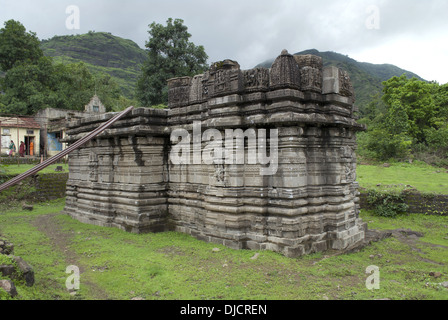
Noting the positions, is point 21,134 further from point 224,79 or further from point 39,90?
point 224,79

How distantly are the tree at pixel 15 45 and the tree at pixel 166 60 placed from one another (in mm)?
14667

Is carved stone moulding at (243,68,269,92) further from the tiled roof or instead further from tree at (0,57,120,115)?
tree at (0,57,120,115)

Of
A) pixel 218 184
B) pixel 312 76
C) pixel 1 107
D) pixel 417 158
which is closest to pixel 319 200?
pixel 218 184

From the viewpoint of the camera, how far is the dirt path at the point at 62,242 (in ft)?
16.3

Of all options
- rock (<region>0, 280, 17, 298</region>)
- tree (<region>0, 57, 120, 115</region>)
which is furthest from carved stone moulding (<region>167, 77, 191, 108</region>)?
tree (<region>0, 57, 120, 115</region>)

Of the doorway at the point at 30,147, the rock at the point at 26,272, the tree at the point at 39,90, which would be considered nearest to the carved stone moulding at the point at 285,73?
the rock at the point at 26,272

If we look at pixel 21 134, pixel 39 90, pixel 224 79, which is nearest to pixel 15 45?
pixel 39 90

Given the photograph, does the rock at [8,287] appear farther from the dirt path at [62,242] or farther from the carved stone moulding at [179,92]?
the carved stone moulding at [179,92]

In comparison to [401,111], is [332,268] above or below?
below

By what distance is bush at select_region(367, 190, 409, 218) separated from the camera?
11203 millimetres
